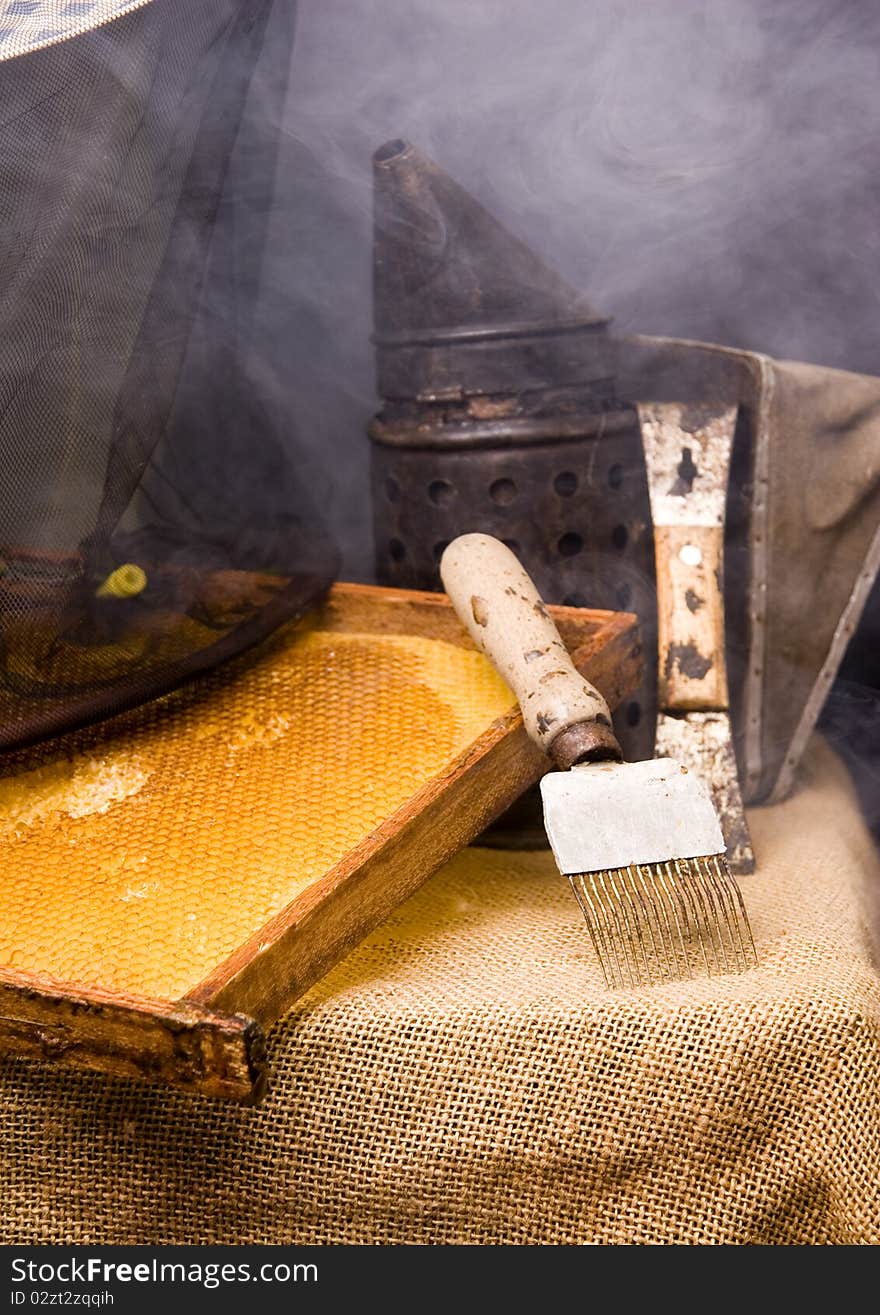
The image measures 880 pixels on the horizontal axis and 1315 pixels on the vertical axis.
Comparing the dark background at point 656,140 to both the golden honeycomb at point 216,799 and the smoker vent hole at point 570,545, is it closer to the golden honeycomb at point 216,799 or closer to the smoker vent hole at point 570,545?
the smoker vent hole at point 570,545

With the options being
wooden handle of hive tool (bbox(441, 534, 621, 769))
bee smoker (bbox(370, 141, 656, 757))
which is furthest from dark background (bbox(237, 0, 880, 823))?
wooden handle of hive tool (bbox(441, 534, 621, 769))

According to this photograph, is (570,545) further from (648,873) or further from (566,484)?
(648,873)

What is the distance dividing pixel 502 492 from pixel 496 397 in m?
0.13

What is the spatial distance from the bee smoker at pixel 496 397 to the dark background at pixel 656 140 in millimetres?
514

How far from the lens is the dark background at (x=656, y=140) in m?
2.05

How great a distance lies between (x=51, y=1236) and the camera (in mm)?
1109

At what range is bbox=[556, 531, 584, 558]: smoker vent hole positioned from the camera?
1714 millimetres

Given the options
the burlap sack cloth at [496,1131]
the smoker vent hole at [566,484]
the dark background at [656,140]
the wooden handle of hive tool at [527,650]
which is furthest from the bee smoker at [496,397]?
the burlap sack cloth at [496,1131]

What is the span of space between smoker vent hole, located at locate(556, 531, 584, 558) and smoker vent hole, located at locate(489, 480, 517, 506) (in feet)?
0.31

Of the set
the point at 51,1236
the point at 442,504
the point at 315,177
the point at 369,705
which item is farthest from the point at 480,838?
the point at 315,177

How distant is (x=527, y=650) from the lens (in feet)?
4.46

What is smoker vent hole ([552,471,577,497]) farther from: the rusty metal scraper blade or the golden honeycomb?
the rusty metal scraper blade

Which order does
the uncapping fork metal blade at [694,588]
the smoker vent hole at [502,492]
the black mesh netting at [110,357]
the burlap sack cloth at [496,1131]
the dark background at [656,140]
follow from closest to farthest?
the burlap sack cloth at [496,1131]
the black mesh netting at [110,357]
the uncapping fork metal blade at [694,588]
the smoker vent hole at [502,492]
the dark background at [656,140]

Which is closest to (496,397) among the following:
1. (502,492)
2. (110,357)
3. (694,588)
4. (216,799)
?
(502,492)
